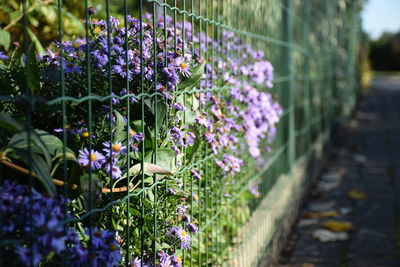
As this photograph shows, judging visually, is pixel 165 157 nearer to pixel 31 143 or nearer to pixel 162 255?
pixel 162 255

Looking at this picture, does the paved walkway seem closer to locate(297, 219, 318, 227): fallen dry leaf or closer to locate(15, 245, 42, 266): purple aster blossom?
locate(297, 219, 318, 227): fallen dry leaf

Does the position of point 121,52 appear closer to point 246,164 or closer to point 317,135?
point 246,164

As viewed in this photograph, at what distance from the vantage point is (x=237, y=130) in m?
2.83

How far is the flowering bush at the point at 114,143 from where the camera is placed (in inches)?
49.3

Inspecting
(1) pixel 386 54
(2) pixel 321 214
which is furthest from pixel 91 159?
(1) pixel 386 54

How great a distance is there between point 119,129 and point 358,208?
3.67 metres

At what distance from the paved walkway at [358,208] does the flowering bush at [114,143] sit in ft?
5.34

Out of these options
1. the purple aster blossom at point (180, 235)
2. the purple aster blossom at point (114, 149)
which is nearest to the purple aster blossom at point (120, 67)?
the purple aster blossom at point (114, 149)

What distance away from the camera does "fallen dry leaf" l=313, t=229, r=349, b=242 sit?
157 inches

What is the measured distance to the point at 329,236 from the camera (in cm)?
405

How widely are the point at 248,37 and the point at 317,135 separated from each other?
144 inches

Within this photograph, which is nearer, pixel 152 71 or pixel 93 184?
pixel 93 184

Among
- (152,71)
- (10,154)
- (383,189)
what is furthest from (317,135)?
(10,154)

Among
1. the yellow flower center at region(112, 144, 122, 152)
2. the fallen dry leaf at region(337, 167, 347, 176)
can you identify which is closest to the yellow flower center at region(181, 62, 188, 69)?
the yellow flower center at region(112, 144, 122, 152)
